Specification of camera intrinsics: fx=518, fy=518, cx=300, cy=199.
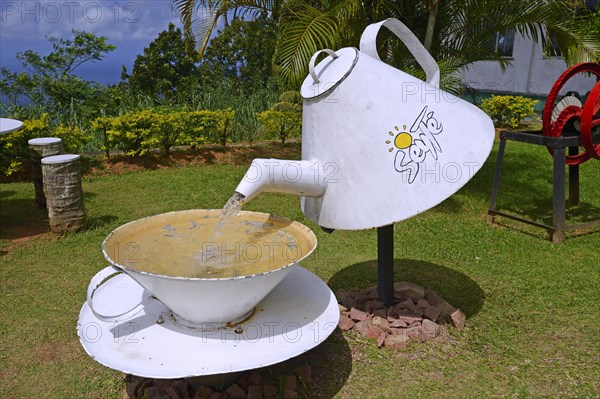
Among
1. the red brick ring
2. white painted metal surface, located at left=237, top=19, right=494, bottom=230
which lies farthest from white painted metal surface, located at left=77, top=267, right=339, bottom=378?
the red brick ring

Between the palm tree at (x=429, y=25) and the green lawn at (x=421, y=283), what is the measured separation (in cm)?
183

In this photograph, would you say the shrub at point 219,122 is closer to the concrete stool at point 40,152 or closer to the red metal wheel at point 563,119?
the concrete stool at point 40,152

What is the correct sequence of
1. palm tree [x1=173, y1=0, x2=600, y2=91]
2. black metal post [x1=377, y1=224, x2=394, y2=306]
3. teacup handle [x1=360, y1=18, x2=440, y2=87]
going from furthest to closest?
palm tree [x1=173, y1=0, x2=600, y2=91], black metal post [x1=377, y1=224, x2=394, y2=306], teacup handle [x1=360, y1=18, x2=440, y2=87]

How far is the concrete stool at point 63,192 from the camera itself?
5.35m

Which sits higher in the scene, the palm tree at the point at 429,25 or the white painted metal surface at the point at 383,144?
the palm tree at the point at 429,25

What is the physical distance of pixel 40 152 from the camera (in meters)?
6.34

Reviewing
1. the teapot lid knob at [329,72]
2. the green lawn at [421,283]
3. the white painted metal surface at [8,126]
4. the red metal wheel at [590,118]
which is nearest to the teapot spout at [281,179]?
the teapot lid knob at [329,72]

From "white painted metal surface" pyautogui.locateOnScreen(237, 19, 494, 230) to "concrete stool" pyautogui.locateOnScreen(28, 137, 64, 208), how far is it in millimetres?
4373

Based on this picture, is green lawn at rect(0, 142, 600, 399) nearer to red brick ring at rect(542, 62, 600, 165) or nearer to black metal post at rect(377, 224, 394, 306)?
black metal post at rect(377, 224, 394, 306)

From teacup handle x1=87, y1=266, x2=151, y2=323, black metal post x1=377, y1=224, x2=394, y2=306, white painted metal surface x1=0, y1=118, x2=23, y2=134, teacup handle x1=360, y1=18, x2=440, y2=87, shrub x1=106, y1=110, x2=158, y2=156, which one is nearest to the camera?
teacup handle x1=87, y1=266, x2=151, y2=323

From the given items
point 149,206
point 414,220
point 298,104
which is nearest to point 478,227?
point 414,220

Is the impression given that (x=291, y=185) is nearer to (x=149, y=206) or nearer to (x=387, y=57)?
(x=149, y=206)

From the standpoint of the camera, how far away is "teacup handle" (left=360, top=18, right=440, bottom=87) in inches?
123

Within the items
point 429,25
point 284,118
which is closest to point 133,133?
point 284,118
